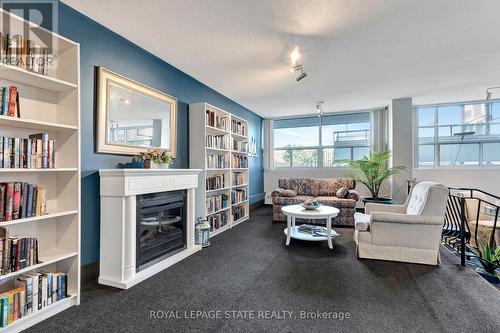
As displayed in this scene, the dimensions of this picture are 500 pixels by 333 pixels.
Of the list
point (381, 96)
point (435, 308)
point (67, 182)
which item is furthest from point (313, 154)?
point (67, 182)

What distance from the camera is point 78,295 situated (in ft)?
6.40

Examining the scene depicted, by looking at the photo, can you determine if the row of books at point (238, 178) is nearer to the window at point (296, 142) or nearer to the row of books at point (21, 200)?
the window at point (296, 142)

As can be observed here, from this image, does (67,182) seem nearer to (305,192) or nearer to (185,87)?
(185,87)

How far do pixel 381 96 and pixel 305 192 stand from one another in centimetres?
249

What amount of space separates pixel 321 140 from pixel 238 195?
9.80ft

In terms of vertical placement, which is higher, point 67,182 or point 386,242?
point 67,182

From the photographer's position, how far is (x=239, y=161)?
489 cm

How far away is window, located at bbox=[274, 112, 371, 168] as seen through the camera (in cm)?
609

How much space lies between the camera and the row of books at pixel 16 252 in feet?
5.21

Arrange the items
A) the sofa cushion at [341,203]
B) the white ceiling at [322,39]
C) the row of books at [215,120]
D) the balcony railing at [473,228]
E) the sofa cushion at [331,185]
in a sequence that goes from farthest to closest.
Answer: the sofa cushion at [331,185] < the sofa cushion at [341,203] < the row of books at [215,120] < the balcony railing at [473,228] < the white ceiling at [322,39]

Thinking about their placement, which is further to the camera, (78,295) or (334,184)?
(334,184)

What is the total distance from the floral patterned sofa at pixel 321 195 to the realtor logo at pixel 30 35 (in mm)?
3975

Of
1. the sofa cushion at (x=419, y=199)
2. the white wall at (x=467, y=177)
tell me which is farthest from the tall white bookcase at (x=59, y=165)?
the white wall at (x=467, y=177)

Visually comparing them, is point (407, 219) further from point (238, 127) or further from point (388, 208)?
point (238, 127)
